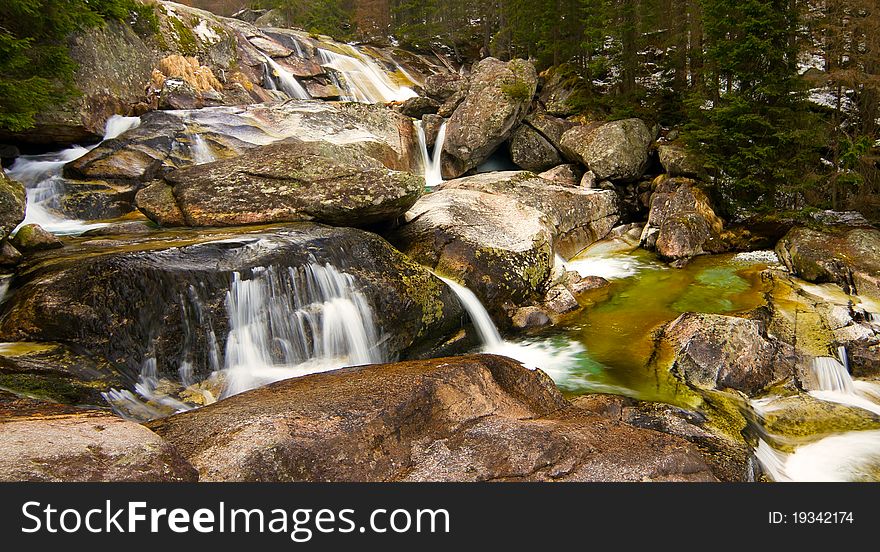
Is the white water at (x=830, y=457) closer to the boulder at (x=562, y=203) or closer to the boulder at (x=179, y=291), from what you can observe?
the boulder at (x=179, y=291)

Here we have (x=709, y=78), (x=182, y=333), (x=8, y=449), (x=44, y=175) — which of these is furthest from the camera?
(x=709, y=78)

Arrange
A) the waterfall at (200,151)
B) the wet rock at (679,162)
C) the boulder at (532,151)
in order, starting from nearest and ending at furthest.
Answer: the waterfall at (200,151)
the wet rock at (679,162)
the boulder at (532,151)

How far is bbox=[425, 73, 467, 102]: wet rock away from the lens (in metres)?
22.7

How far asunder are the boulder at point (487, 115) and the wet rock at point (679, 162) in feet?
18.4

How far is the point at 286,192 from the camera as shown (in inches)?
431

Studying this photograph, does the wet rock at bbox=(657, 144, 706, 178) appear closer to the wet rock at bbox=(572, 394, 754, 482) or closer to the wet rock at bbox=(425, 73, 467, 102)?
the wet rock at bbox=(425, 73, 467, 102)

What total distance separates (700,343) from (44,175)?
610 inches

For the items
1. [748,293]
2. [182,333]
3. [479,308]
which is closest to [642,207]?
[748,293]

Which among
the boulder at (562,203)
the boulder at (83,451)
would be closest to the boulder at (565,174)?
the boulder at (562,203)

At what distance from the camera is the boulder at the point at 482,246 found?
38.3 feet

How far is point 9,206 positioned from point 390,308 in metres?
6.43

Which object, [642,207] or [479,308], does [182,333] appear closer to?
[479,308]

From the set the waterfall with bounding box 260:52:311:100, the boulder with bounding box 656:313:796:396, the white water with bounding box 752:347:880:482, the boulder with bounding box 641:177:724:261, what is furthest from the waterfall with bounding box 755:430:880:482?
the waterfall with bounding box 260:52:311:100

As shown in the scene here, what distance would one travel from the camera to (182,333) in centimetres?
759
